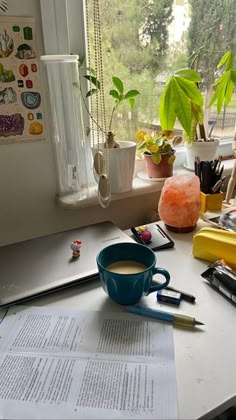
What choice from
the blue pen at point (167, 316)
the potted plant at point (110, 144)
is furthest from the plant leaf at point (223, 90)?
the blue pen at point (167, 316)

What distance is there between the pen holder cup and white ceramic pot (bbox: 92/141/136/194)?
22 cm

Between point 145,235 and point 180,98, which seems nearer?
point 145,235

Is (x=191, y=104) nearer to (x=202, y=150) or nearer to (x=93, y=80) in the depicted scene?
(x=202, y=150)

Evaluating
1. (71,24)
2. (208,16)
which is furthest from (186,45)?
(71,24)

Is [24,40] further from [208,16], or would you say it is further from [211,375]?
[211,375]

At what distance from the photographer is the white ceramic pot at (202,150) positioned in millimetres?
1147

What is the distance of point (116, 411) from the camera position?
42 cm

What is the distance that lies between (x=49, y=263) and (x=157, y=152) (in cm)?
51

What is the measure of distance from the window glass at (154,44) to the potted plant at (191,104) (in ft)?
0.29

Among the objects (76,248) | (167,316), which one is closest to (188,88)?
(76,248)

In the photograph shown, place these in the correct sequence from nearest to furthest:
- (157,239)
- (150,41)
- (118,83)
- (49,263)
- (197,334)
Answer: (197,334), (49,263), (157,239), (118,83), (150,41)

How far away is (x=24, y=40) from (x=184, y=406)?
0.81 m

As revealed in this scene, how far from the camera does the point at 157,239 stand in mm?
827

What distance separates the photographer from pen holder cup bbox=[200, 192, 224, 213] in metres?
0.96
